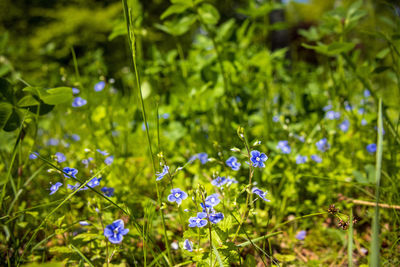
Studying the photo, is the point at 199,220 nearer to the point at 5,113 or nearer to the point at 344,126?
the point at 5,113

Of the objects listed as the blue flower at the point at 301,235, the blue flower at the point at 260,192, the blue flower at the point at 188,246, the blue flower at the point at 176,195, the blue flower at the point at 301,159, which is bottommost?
the blue flower at the point at 301,235

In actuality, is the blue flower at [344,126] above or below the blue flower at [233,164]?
below

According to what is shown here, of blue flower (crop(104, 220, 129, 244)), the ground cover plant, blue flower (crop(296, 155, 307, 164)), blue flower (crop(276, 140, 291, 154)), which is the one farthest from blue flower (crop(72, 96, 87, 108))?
blue flower (crop(296, 155, 307, 164))

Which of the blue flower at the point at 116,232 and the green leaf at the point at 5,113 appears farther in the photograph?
the green leaf at the point at 5,113

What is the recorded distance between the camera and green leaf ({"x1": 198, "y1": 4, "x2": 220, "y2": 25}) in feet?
6.08

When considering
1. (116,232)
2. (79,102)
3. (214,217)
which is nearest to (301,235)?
(214,217)

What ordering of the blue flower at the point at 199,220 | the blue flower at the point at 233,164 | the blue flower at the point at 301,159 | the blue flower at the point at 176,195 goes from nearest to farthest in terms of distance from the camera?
the blue flower at the point at 199,220, the blue flower at the point at 176,195, the blue flower at the point at 233,164, the blue flower at the point at 301,159

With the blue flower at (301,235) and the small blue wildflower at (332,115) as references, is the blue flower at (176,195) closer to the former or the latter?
the blue flower at (301,235)

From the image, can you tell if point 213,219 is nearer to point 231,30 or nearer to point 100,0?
point 231,30

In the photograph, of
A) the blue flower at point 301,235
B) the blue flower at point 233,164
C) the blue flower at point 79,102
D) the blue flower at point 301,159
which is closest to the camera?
the blue flower at point 233,164

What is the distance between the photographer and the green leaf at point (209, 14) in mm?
1854

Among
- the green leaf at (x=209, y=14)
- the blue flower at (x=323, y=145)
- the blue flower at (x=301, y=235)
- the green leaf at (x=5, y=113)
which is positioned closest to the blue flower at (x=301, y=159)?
the blue flower at (x=323, y=145)

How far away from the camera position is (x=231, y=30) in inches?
89.5

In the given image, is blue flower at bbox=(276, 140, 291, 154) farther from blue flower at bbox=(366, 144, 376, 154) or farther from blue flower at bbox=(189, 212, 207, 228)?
blue flower at bbox=(189, 212, 207, 228)
